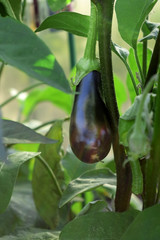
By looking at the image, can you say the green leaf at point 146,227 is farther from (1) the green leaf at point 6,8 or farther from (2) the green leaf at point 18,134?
(1) the green leaf at point 6,8

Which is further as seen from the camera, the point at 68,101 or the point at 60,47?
the point at 60,47

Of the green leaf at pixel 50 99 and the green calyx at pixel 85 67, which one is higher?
the green calyx at pixel 85 67

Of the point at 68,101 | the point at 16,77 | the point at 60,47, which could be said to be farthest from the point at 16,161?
the point at 16,77

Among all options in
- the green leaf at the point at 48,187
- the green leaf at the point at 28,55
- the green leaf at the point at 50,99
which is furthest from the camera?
the green leaf at the point at 50,99

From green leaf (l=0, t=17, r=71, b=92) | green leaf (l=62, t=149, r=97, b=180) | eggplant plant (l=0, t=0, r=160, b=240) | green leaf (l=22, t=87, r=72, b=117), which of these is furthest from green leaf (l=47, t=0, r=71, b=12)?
green leaf (l=22, t=87, r=72, b=117)

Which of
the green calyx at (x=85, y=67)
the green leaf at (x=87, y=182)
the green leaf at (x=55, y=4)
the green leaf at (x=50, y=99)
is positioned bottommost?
the green leaf at (x=50, y=99)

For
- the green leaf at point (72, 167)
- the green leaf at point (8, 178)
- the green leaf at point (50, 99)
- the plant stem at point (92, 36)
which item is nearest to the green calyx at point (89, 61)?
the plant stem at point (92, 36)

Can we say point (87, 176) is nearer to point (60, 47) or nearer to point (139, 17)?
point (139, 17)
